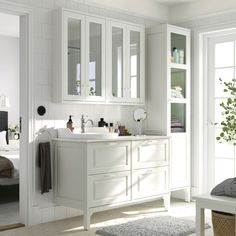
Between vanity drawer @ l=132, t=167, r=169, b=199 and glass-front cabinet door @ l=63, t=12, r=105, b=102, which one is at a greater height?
glass-front cabinet door @ l=63, t=12, r=105, b=102

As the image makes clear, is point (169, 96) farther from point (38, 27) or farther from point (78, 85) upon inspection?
point (38, 27)

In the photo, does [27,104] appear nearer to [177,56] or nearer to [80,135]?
[80,135]

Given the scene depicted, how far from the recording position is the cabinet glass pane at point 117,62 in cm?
533

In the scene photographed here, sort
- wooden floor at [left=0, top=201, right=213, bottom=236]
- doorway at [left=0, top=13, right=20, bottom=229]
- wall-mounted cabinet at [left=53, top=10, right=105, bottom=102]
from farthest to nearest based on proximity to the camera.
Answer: doorway at [left=0, top=13, right=20, bottom=229]
wall-mounted cabinet at [left=53, top=10, right=105, bottom=102]
wooden floor at [left=0, top=201, right=213, bottom=236]

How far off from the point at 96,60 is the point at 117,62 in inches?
13.5

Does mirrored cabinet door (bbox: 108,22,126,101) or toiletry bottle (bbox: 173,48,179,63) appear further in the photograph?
toiletry bottle (bbox: 173,48,179,63)

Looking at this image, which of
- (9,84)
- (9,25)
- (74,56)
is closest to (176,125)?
(74,56)

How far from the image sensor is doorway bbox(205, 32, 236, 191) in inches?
229

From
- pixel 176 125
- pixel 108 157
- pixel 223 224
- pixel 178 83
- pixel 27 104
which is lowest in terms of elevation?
pixel 223 224

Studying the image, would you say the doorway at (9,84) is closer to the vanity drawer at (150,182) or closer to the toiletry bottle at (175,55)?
the vanity drawer at (150,182)

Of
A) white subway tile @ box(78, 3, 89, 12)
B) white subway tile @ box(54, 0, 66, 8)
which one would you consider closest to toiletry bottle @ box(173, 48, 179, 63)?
white subway tile @ box(78, 3, 89, 12)

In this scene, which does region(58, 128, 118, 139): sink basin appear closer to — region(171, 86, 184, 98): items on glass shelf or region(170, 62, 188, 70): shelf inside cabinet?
region(171, 86, 184, 98): items on glass shelf

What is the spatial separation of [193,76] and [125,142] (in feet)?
5.38

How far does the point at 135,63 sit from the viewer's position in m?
5.64
